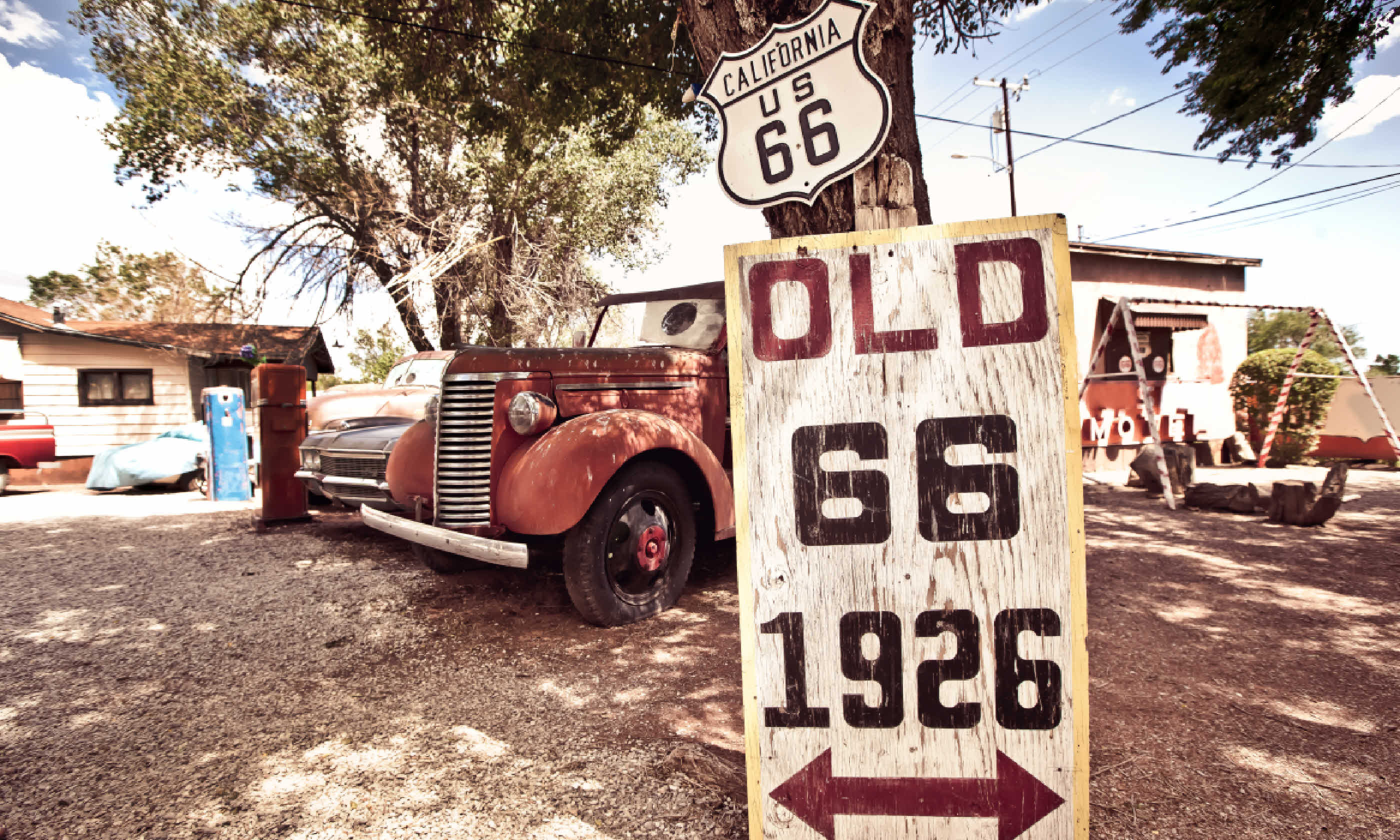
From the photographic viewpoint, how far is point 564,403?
3.88 m

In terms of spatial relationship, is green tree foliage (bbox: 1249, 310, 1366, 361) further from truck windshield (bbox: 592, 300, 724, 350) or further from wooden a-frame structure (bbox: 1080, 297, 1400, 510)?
truck windshield (bbox: 592, 300, 724, 350)

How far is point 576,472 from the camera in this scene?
3281 millimetres

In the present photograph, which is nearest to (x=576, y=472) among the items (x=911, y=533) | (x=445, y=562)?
(x=445, y=562)

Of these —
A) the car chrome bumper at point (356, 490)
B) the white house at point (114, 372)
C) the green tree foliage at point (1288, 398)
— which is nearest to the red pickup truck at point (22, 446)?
the white house at point (114, 372)

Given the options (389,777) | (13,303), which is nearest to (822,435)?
(389,777)

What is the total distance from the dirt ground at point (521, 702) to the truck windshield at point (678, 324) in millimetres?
1650

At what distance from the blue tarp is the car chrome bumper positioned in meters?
5.55

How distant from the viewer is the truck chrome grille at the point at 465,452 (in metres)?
3.62

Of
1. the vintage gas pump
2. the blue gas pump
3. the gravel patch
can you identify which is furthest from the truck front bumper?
the blue gas pump

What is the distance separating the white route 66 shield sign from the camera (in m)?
1.86

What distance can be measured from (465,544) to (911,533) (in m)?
2.42

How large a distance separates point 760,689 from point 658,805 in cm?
75

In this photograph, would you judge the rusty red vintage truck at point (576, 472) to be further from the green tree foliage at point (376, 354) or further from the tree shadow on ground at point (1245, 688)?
the green tree foliage at point (376, 354)

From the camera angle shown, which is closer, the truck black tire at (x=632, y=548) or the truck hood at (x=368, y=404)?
the truck black tire at (x=632, y=548)
